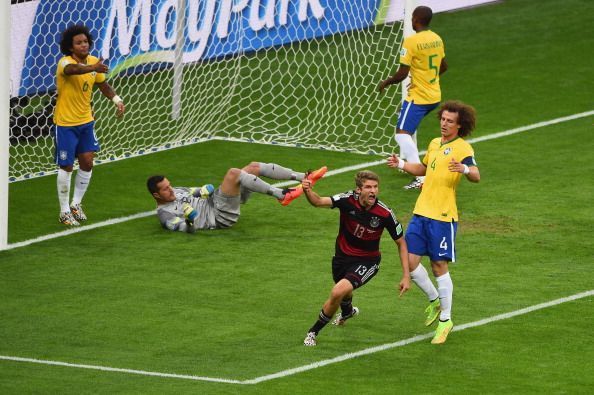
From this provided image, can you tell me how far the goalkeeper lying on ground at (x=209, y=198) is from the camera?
661 inches

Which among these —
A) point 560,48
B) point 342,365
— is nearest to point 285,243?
point 342,365

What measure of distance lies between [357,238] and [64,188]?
5.12 metres

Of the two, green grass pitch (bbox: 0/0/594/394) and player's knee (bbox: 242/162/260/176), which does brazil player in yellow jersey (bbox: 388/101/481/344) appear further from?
player's knee (bbox: 242/162/260/176)

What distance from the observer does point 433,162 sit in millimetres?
13359

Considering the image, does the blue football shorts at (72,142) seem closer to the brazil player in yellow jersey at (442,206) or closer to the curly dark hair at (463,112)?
the brazil player in yellow jersey at (442,206)

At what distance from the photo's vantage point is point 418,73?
18609mm

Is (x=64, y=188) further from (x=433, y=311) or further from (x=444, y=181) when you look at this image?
(x=444, y=181)

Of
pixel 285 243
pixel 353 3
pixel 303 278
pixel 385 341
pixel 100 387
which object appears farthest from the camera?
pixel 353 3

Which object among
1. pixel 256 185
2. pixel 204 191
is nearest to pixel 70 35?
pixel 204 191

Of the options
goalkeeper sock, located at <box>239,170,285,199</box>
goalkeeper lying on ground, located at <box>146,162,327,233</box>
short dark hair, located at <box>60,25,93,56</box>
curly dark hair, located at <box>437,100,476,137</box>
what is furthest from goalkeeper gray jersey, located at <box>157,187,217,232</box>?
curly dark hair, located at <box>437,100,476,137</box>

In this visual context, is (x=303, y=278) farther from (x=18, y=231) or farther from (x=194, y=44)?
(x=194, y=44)

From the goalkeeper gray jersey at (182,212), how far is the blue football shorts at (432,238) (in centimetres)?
408

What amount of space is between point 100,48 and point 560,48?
8.43 m

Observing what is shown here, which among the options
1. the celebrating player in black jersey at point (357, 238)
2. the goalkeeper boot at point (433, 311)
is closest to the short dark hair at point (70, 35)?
the celebrating player in black jersey at point (357, 238)
